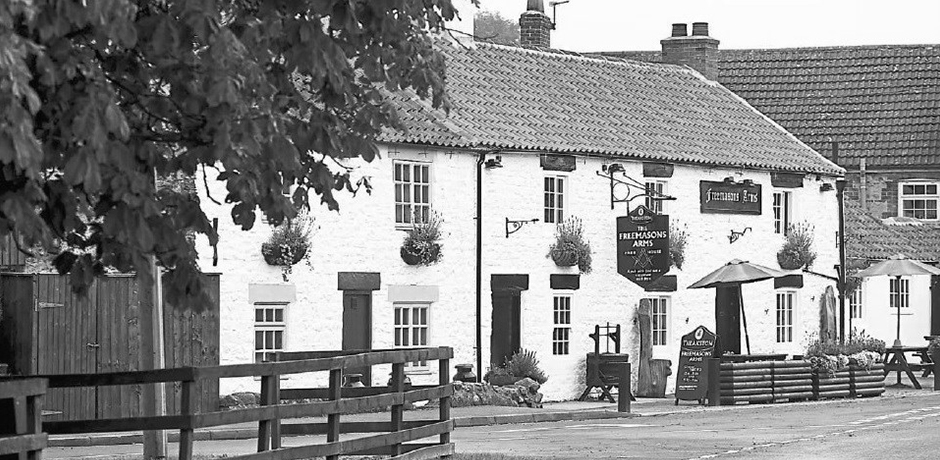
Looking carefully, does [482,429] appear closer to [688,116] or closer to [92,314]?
[92,314]

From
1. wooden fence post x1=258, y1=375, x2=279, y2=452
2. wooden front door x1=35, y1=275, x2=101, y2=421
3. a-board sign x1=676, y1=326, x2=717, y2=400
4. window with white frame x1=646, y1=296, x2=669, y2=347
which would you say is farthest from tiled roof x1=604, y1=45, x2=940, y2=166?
wooden fence post x1=258, y1=375, x2=279, y2=452

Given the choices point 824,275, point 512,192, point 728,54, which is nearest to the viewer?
point 512,192

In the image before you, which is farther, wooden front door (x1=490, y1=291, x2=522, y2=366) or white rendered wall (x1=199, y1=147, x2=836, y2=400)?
wooden front door (x1=490, y1=291, x2=522, y2=366)

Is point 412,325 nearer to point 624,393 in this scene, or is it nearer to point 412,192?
point 412,192

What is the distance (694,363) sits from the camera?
108ft

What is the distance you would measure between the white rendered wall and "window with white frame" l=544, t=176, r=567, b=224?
0.14m

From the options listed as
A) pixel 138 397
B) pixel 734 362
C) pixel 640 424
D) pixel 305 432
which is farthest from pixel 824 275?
pixel 305 432

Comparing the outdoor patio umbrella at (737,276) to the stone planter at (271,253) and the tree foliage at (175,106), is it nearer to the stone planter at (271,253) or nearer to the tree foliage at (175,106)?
the stone planter at (271,253)

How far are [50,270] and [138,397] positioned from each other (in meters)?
2.30

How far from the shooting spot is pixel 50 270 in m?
25.2

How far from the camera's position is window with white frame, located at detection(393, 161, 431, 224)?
30703mm

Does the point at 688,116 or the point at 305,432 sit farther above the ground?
the point at 688,116

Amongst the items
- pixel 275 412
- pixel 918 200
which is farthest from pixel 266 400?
pixel 918 200

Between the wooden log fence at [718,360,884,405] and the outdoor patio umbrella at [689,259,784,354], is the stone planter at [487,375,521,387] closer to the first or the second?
the wooden log fence at [718,360,884,405]
